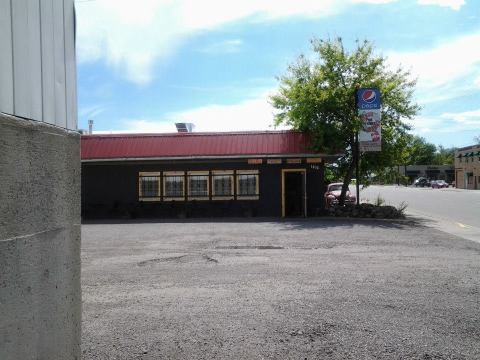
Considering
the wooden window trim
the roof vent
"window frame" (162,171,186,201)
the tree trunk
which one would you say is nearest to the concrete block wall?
the wooden window trim

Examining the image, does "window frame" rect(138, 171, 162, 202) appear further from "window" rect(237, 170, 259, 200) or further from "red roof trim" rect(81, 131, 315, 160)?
"window" rect(237, 170, 259, 200)

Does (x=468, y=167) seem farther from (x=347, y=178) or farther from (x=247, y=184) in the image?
(x=247, y=184)

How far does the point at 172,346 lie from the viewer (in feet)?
16.5

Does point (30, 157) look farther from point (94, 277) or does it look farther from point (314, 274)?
point (314, 274)

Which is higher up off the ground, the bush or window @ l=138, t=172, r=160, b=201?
window @ l=138, t=172, r=160, b=201

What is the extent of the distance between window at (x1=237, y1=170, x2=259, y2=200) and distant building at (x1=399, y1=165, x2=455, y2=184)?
98181 mm

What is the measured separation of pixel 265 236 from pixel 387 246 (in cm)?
391

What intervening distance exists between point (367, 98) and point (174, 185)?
9974 mm

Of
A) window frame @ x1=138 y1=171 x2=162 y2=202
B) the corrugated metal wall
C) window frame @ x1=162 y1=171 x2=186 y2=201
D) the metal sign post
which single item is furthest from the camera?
window frame @ x1=138 y1=171 x2=162 y2=202

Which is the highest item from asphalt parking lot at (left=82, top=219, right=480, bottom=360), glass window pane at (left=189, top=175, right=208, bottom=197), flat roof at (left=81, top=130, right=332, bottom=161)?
flat roof at (left=81, top=130, right=332, bottom=161)

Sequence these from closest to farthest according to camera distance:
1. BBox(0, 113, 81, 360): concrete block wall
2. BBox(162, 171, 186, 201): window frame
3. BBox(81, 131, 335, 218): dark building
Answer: BBox(0, 113, 81, 360): concrete block wall < BBox(81, 131, 335, 218): dark building < BBox(162, 171, 186, 201): window frame

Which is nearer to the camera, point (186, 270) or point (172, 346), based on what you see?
point (172, 346)

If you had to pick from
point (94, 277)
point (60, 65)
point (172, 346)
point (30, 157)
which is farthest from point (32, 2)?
point (94, 277)

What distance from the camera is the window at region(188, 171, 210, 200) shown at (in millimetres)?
23391
